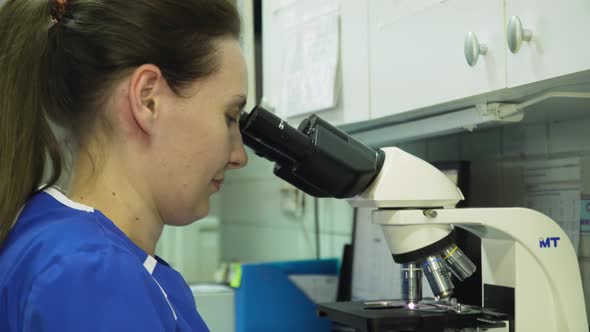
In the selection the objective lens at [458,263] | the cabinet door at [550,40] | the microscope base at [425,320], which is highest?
the cabinet door at [550,40]

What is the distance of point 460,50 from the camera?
3.36 feet

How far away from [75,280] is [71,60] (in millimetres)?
310

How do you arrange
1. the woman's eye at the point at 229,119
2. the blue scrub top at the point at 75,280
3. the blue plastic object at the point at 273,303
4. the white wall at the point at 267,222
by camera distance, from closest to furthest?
the blue scrub top at the point at 75,280
the woman's eye at the point at 229,119
the blue plastic object at the point at 273,303
the white wall at the point at 267,222

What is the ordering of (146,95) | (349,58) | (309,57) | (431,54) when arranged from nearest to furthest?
(146,95)
(431,54)
(349,58)
(309,57)

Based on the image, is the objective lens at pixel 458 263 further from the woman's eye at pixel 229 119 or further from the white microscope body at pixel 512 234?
the woman's eye at pixel 229 119

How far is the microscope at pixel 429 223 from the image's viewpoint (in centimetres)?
96

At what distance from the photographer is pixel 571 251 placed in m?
0.98

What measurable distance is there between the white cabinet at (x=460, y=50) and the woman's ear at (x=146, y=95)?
45cm

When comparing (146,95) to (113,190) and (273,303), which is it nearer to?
(113,190)

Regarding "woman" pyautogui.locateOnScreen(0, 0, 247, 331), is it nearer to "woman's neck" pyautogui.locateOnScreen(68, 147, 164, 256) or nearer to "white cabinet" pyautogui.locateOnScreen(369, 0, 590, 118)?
"woman's neck" pyautogui.locateOnScreen(68, 147, 164, 256)

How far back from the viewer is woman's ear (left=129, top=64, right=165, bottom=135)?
32.9 inches

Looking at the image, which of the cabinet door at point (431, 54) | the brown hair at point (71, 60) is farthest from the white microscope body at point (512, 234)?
the brown hair at point (71, 60)

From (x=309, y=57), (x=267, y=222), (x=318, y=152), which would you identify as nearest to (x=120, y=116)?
(x=318, y=152)

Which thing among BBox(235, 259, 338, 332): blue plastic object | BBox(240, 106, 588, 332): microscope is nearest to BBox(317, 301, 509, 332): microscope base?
BBox(240, 106, 588, 332): microscope
